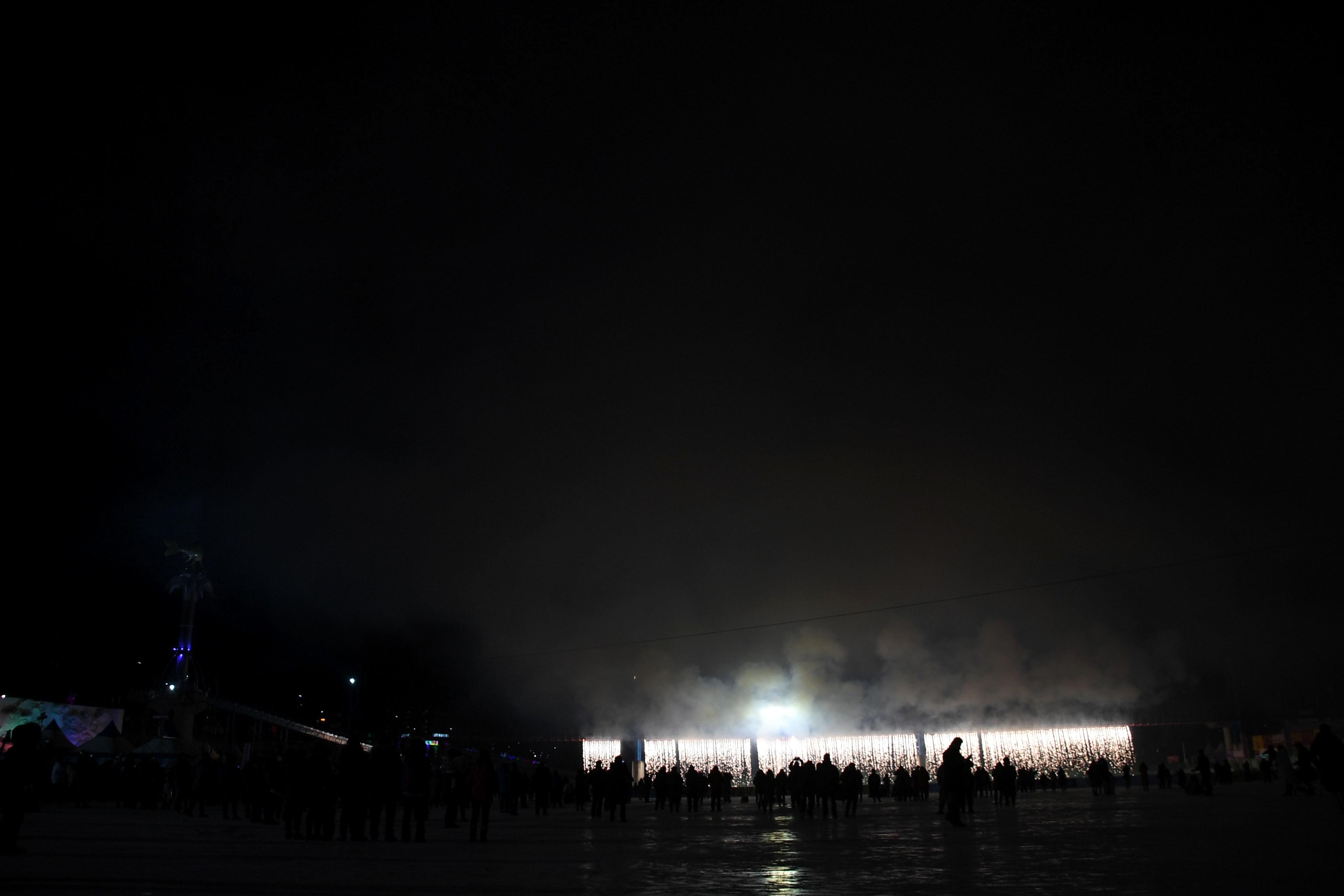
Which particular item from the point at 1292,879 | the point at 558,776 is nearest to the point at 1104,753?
the point at 558,776

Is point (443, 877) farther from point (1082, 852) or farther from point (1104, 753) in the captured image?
point (1104, 753)

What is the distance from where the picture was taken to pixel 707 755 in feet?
185

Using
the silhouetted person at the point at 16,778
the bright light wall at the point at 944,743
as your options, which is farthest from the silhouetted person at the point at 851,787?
the bright light wall at the point at 944,743

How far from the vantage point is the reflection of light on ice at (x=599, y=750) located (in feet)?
195

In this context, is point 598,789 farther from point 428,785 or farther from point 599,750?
point 599,750

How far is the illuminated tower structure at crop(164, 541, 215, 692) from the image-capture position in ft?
234

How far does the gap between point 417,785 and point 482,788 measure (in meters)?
1.06

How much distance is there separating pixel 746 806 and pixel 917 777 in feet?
25.1

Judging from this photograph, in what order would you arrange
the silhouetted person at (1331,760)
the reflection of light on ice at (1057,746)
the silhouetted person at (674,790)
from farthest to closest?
the reflection of light on ice at (1057,746), the silhouetted person at (674,790), the silhouetted person at (1331,760)

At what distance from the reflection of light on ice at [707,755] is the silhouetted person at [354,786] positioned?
42.1 meters

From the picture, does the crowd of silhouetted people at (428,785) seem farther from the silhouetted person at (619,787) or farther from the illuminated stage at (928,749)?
the illuminated stage at (928,749)

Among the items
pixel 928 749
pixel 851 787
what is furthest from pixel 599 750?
pixel 851 787

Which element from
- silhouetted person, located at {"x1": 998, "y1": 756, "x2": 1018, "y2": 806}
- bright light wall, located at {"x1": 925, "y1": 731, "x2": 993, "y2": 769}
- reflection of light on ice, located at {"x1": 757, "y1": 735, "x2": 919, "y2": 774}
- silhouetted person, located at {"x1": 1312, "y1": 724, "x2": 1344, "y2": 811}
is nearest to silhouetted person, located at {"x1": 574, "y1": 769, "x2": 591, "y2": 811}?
silhouetted person, located at {"x1": 998, "y1": 756, "x2": 1018, "y2": 806}

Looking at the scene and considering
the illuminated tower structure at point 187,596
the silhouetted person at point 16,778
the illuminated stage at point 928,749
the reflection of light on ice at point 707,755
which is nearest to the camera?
the silhouetted person at point 16,778
